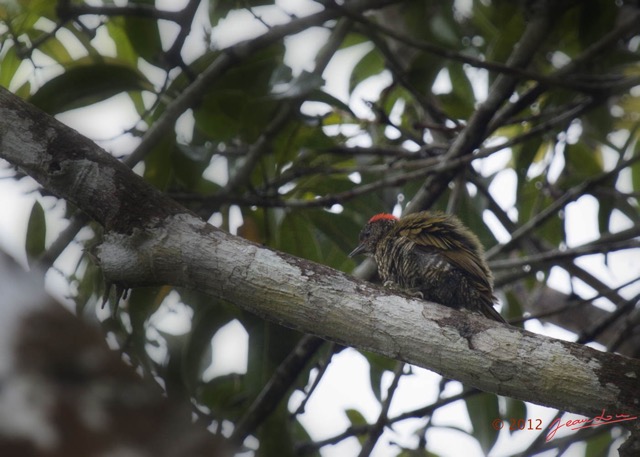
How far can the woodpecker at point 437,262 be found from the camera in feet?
14.7

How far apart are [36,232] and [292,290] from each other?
90.6 inches

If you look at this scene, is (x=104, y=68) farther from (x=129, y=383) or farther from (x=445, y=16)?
(x=129, y=383)

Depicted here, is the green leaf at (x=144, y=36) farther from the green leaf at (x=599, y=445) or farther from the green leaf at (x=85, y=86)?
the green leaf at (x=599, y=445)

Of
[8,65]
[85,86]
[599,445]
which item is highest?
[8,65]

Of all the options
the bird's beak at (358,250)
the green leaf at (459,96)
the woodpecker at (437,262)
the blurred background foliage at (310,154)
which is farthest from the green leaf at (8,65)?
the green leaf at (459,96)

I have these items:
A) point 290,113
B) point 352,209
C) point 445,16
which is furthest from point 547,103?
point 290,113

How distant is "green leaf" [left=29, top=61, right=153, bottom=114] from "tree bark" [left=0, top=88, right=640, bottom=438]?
154 centimetres

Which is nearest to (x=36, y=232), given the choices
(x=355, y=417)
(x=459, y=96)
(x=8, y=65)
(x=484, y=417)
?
(x=8, y=65)

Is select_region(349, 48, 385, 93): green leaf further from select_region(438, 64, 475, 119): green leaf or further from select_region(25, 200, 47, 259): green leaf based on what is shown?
select_region(25, 200, 47, 259): green leaf

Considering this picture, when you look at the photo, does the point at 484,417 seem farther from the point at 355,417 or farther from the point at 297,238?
the point at 297,238

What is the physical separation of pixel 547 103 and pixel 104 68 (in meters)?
3.18

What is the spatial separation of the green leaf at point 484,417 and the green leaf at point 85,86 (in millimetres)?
2959

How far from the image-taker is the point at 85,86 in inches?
197

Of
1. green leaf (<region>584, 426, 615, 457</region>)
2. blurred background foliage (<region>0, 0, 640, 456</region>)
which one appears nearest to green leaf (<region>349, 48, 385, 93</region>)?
blurred background foliage (<region>0, 0, 640, 456</region>)
